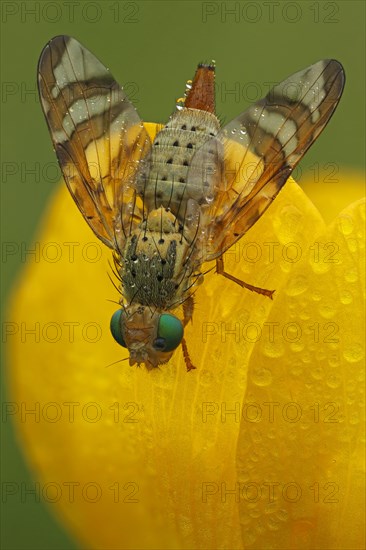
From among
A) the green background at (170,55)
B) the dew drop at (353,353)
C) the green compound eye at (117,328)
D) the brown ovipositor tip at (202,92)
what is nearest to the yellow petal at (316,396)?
the dew drop at (353,353)

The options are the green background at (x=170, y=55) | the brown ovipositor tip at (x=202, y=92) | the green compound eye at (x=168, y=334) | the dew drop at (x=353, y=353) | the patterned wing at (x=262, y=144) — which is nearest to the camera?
the dew drop at (x=353, y=353)

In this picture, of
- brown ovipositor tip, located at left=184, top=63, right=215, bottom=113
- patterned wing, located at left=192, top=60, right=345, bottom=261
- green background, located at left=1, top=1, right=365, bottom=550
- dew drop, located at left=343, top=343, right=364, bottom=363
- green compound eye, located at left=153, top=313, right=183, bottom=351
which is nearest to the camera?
dew drop, located at left=343, top=343, right=364, bottom=363

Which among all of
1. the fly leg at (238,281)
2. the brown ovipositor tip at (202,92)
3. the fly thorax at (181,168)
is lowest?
the fly leg at (238,281)

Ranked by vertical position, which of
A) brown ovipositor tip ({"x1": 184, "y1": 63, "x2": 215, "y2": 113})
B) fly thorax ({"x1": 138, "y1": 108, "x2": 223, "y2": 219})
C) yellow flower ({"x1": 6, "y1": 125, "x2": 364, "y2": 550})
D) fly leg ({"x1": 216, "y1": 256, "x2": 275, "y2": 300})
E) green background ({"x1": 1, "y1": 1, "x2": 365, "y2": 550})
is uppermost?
green background ({"x1": 1, "y1": 1, "x2": 365, "y2": 550})

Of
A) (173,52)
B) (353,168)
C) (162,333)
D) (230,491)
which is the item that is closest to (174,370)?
(162,333)

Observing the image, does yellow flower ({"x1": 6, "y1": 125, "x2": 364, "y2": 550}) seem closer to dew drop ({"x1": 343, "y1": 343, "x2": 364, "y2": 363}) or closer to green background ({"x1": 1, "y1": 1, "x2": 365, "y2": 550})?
dew drop ({"x1": 343, "y1": 343, "x2": 364, "y2": 363})

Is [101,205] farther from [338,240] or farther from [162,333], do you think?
[338,240]

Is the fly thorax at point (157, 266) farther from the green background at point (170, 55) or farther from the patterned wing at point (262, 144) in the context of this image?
the green background at point (170, 55)

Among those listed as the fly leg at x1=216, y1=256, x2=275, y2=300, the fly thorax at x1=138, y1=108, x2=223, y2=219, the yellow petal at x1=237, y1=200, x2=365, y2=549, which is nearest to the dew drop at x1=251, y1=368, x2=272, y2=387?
the yellow petal at x1=237, y1=200, x2=365, y2=549
